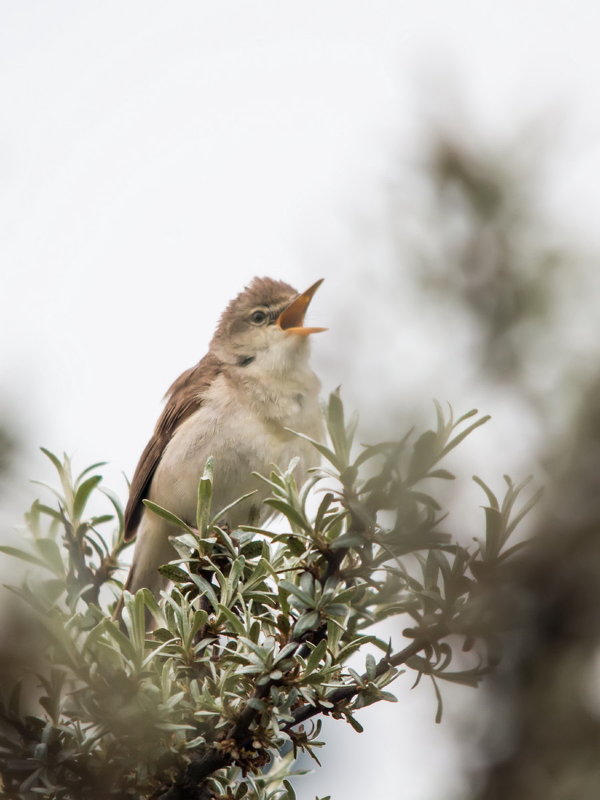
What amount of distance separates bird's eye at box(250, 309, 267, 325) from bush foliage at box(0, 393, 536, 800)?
346 centimetres

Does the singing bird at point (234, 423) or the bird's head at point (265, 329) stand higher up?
the bird's head at point (265, 329)

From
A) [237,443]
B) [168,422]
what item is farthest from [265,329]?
[237,443]

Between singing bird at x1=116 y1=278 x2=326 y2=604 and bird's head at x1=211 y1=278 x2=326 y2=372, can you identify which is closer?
singing bird at x1=116 y1=278 x2=326 y2=604

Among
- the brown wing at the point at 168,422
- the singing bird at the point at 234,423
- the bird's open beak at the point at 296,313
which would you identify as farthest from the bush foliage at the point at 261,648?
the bird's open beak at the point at 296,313

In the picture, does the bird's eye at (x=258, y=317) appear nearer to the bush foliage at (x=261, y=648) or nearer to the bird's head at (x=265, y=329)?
the bird's head at (x=265, y=329)

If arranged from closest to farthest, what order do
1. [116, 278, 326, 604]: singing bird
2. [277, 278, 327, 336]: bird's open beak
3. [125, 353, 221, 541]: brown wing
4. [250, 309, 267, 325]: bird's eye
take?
1. [116, 278, 326, 604]: singing bird
2. [125, 353, 221, 541]: brown wing
3. [277, 278, 327, 336]: bird's open beak
4. [250, 309, 267, 325]: bird's eye

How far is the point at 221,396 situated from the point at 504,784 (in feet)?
12.3

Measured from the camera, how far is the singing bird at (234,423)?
4383mm

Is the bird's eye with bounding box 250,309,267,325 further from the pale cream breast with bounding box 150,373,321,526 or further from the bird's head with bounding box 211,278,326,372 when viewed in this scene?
the pale cream breast with bounding box 150,373,321,526

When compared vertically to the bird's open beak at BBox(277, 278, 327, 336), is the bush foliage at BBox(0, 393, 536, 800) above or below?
below

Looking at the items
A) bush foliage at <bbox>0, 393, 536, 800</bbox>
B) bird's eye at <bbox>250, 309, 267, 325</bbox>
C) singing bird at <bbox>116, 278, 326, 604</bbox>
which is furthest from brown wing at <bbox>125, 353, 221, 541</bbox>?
bush foliage at <bbox>0, 393, 536, 800</bbox>

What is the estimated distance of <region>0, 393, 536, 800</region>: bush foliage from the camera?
1435mm

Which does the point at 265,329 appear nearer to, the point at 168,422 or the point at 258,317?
the point at 258,317

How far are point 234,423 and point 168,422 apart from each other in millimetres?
676
